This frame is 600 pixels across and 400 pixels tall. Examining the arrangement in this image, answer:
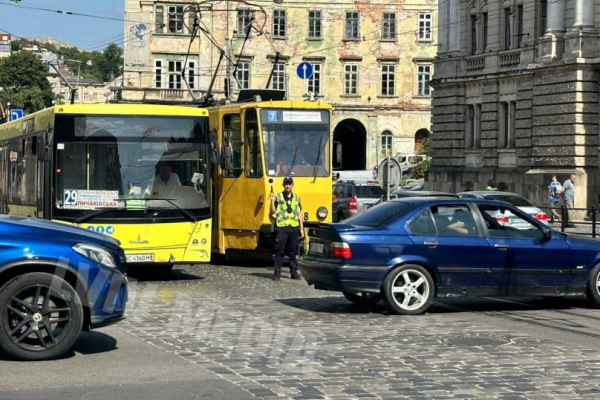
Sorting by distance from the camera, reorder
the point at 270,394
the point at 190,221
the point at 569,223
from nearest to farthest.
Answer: the point at 270,394 → the point at 190,221 → the point at 569,223

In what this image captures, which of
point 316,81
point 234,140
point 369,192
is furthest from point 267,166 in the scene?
point 316,81

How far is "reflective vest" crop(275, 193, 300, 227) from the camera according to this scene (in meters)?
21.2

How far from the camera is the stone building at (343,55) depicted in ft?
258

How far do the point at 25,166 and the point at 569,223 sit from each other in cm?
1573

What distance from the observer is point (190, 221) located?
66.8ft

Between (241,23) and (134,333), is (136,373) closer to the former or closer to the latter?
(134,333)

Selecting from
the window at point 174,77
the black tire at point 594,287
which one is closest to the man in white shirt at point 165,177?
the black tire at point 594,287

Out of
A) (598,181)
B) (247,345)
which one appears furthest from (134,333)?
(598,181)

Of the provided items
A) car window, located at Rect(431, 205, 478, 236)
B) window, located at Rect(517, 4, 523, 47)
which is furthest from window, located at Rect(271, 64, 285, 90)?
car window, located at Rect(431, 205, 478, 236)

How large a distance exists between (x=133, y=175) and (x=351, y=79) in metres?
62.5

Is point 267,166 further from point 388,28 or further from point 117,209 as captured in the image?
point 388,28

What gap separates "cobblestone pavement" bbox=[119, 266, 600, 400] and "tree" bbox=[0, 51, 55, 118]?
112502mm

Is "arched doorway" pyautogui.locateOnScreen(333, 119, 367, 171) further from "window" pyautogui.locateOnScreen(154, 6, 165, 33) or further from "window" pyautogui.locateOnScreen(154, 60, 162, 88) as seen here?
"window" pyautogui.locateOnScreen(154, 6, 165, 33)

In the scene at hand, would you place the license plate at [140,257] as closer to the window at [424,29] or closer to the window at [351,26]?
the window at [351,26]
